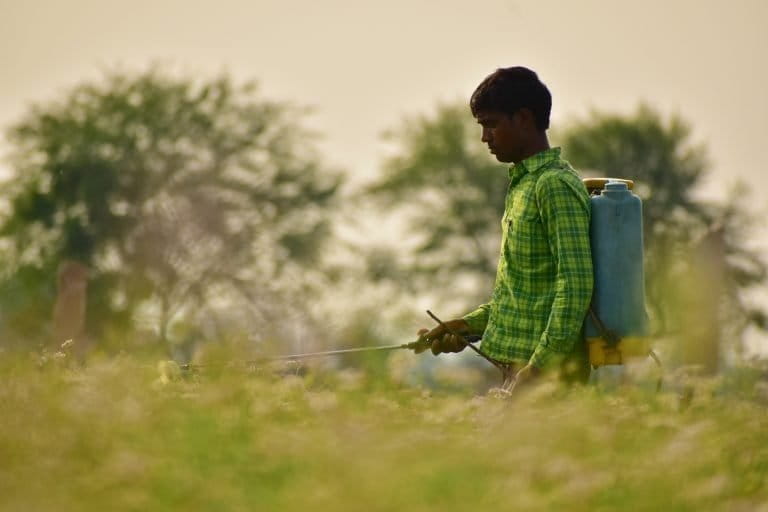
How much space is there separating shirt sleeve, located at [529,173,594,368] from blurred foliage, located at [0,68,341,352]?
113 ft

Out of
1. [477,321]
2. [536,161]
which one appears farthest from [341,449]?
[477,321]

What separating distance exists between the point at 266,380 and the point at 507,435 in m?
1.68

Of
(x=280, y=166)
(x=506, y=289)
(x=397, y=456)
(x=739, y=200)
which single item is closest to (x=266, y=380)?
(x=506, y=289)

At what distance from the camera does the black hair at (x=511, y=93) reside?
6.15 m

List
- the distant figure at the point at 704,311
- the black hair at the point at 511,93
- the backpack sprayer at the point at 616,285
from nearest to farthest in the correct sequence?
the backpack sprayer at the point at 616,285 < the black hair at the point at 511,93 < the distant figure at the point at 704,311

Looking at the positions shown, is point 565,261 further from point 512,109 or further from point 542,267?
point 512,109

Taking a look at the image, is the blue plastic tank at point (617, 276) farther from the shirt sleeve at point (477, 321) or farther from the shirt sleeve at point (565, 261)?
the shirt sleeve at point (477, 321)

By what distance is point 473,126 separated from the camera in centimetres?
5994

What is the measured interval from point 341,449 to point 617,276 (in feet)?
6.97

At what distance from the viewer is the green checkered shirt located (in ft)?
19.4

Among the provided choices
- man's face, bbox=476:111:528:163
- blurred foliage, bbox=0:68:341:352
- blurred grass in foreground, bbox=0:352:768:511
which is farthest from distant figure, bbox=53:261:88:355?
blurred foliage, bbox=0:68:341:352

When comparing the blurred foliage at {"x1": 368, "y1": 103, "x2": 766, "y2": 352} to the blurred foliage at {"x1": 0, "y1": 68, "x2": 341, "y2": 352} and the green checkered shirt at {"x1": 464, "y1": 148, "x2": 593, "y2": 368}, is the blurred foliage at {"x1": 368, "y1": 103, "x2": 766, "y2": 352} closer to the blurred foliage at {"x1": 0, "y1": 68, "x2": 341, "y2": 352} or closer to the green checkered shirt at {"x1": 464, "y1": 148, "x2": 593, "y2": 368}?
the blurred foliage at {"x1": 0, "y1": 68, "x2": 341, "y2": 352}

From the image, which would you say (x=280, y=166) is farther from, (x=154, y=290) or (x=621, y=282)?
(x=621, y=282)

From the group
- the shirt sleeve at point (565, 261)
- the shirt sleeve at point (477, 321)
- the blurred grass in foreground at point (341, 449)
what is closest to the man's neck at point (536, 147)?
the shirt sleeve at point (565, 261)
